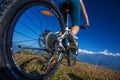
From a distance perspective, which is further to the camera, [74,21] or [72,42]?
[74,21]

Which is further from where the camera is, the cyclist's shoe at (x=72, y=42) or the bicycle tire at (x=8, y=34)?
the cyclist's shoe at (x=72, y=42)

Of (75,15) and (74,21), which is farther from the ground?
(75,15)

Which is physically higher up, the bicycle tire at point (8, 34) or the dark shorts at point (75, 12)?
the dark shorts at point (75, 12)

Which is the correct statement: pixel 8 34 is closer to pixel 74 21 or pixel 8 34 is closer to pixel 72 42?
pixel 72 42

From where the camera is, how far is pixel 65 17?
5.80 m

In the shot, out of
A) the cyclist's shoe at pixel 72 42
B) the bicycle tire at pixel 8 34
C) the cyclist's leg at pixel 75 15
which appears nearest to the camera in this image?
the bicycle tire at pixel 8 34

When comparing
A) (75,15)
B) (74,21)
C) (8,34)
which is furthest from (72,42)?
(8,34)

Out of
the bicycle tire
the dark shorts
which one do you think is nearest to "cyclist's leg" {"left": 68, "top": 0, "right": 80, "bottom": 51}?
the dark shorts

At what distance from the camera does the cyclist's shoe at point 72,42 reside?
17.9 ft

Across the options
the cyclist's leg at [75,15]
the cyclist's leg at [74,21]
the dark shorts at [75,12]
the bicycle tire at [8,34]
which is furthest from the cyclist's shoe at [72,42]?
the bicycle tire at [8,34]

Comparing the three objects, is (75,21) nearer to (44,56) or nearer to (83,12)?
(83,12)

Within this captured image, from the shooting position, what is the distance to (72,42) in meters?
5.64

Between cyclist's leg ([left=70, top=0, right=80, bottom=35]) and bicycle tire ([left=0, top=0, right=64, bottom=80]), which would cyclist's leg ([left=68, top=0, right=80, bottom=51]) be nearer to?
cyclist's leg ([left=70, top=0, right=80, bottom=35])

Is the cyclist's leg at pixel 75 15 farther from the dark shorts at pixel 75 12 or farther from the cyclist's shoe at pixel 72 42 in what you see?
the cyclist's shoe at pixel 72 42
